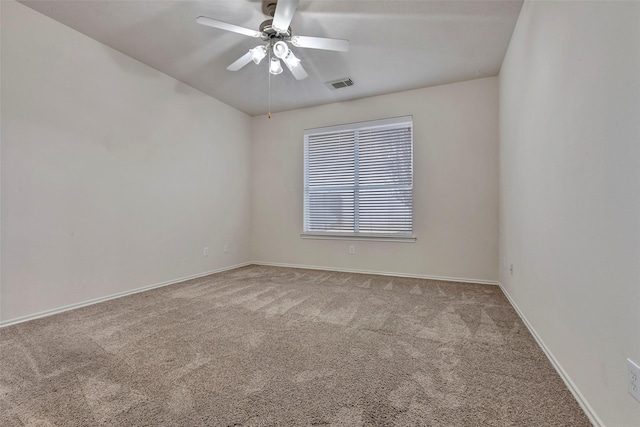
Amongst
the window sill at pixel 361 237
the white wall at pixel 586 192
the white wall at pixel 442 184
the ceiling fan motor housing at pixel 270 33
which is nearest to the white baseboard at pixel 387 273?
the white wall at pixel 442 184

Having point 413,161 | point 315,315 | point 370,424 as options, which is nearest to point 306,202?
point 413,161

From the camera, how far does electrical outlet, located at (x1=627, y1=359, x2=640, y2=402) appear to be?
0.88m

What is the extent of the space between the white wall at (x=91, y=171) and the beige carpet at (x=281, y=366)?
448 millimetres

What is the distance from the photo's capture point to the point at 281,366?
159 centimetres

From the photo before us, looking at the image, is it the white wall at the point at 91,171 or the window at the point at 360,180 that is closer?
the white wall at the point at 91,171

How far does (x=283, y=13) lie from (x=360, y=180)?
2.57 metres

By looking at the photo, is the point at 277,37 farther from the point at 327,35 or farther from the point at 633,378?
the point at 633,378

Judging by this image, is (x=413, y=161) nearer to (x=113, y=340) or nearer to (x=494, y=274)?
(x=494, y=274)

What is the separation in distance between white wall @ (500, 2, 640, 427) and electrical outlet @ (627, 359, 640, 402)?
0.10ft

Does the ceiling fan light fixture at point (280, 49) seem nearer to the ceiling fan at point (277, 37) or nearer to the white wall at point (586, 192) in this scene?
the ceiling fan at point (277, 37)

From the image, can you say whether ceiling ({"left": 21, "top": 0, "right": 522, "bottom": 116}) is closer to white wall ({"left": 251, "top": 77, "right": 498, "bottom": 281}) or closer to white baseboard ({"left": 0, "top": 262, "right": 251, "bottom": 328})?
white wall ({"left": 251, "top": 77, "right": 498, "bottom": 281})

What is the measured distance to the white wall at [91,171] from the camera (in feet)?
7.47

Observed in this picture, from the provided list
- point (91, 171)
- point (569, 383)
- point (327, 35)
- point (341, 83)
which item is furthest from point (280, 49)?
point (569, 383)

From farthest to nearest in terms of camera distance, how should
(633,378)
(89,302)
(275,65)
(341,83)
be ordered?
(341,83) → (89,302) → (275,65) → (633,378)
